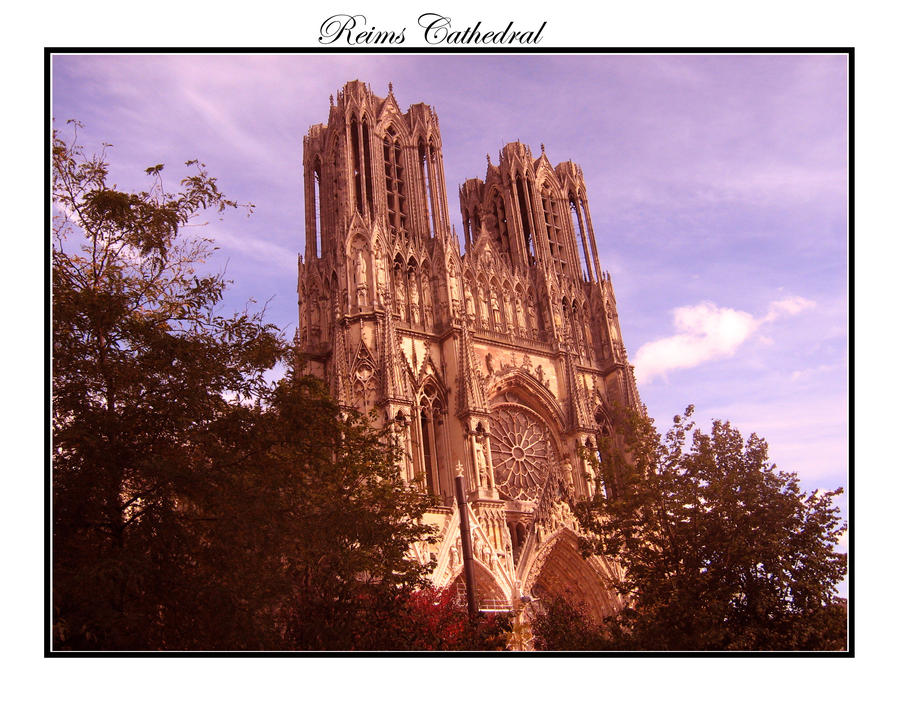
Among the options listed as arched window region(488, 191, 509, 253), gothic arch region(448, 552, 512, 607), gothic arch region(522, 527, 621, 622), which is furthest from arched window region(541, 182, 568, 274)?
gothic arch region(448, 552, 512, 607)

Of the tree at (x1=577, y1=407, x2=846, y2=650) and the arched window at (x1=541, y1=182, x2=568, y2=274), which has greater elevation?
the arched window at (x1=541, y1=182, x2=568, y2=274)

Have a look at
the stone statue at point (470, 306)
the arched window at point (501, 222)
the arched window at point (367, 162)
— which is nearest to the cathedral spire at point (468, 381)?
the stone statue at point (470, 306)

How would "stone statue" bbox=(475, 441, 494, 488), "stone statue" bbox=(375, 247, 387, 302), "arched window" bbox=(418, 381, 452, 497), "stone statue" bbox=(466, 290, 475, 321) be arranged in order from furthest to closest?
1. "stone statue" bbox=(466, 290, 475, 321)
2. "stone statue" bbox=(375, 247, 387, 302)
3. "arched window" bbox=(418, 381, 452, 497)
4. "stone statue" bbox=(475, 441, 494, 488)

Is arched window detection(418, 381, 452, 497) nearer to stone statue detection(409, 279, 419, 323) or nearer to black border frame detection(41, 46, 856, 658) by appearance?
stone statue detection(409, 279, 419, 323)

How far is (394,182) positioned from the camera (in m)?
38.7

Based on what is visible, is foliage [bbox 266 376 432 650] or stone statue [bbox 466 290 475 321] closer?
foliage [bbox 266 376 432 650]

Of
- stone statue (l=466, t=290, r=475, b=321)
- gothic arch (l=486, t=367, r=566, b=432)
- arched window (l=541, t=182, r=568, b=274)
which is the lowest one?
gothic arch (l=486, t=367, r=566, b=432)

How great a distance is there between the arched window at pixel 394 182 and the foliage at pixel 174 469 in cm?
2265

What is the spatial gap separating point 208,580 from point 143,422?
8.49 feet

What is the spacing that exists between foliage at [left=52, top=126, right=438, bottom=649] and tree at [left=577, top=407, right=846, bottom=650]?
20.4 ft

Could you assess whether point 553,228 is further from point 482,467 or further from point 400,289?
point 482,467

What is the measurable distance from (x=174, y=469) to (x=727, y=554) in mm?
11624

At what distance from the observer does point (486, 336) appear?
35219 mm

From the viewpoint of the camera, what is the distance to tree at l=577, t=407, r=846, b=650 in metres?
16.2
